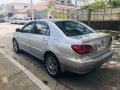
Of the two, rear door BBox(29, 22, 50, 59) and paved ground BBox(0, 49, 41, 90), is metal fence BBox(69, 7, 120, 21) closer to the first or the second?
rear door BBox(29, 22, 50, 59)

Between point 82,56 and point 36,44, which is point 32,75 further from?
point 82,56

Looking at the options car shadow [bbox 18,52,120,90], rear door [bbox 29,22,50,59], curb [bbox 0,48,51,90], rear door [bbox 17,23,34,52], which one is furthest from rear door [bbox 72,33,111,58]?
rear door [bbox 17,23,34,52]

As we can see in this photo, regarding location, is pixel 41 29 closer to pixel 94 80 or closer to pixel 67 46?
pixel 67 46

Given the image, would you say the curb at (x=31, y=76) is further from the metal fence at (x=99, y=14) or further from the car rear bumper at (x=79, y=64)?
the metal fence at (x=99, y=14)

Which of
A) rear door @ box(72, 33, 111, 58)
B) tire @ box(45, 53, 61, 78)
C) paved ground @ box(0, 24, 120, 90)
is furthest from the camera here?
tire @ box(45, 53, 61, 78)

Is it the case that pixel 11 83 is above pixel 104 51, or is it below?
below

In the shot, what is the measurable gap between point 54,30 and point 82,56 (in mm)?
1204

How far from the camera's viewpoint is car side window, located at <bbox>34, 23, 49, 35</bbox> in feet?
17.8

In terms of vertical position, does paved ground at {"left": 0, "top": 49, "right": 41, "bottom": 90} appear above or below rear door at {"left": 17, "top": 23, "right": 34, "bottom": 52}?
below

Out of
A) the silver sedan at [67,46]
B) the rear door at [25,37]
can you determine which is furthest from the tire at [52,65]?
the rear door at [25,37]

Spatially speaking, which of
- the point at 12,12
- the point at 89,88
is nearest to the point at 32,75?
the point at 89,88

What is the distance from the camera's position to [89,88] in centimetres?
447

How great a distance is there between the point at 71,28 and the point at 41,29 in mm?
978

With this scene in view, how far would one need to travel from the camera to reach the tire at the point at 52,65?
16.0ft
